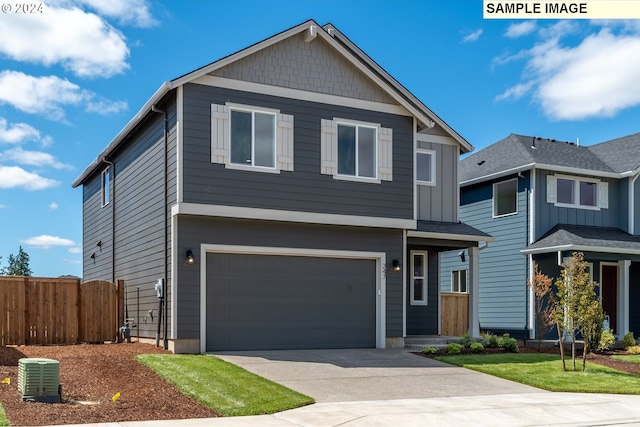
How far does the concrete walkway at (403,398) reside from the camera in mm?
9859

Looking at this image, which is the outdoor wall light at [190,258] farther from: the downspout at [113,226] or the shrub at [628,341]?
the shrub at [628,341]

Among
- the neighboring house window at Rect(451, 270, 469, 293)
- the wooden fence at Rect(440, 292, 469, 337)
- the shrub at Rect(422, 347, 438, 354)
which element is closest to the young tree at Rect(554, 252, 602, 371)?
the shrub at Rect(422, 347, 438, 354)

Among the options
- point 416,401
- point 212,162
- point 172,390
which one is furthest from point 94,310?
point 416,401

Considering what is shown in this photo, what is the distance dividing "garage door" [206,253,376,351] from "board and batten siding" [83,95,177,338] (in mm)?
1190

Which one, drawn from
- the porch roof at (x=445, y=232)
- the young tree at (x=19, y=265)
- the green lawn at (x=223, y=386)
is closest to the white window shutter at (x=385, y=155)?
the porch roof at (x=445, y=232)

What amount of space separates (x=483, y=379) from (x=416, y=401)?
2966 mm

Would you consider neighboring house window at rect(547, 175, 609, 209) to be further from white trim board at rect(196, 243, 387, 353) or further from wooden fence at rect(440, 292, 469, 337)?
white trim board at rect(196, 243, 387, 353)

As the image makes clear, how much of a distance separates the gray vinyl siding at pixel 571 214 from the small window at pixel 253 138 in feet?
33.7

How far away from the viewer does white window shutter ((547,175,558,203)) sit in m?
22.7

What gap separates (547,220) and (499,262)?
2228mm

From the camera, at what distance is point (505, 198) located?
23734mm

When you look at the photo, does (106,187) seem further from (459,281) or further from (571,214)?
(571,214)

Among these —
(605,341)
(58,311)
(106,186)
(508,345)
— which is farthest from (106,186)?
(605,341)

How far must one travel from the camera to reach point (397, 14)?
15.9 m
